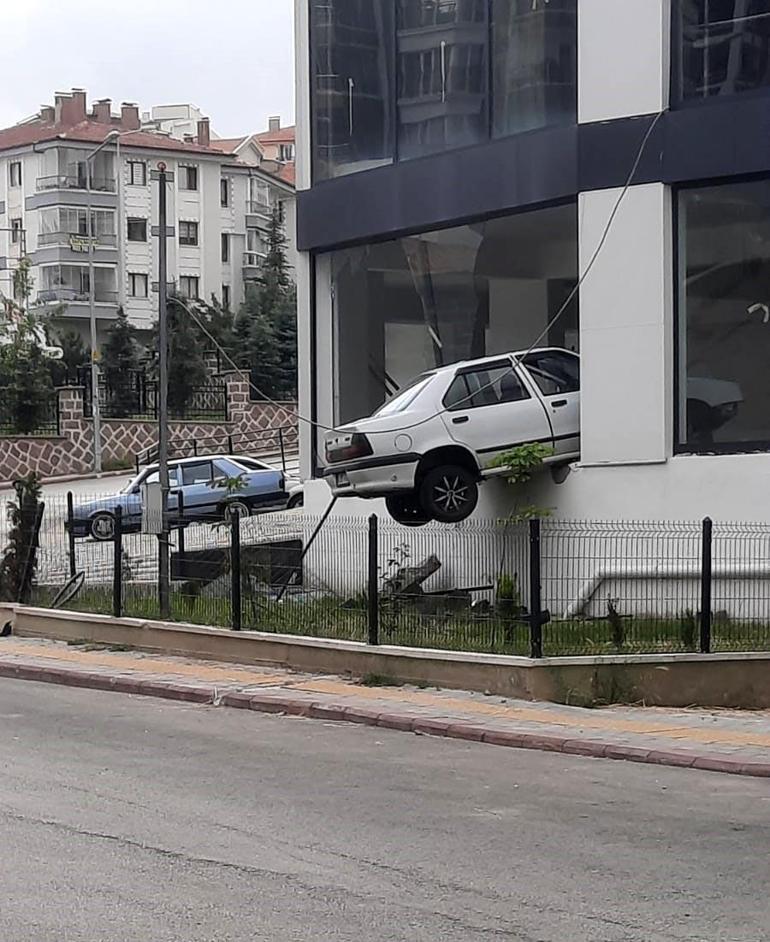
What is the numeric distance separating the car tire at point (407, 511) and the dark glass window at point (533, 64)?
4.99 meters

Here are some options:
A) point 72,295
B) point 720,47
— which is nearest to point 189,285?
point 72,295

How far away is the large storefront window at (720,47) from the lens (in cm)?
1644

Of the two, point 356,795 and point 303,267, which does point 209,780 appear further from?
point 303,267

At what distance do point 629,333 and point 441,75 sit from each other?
500cm

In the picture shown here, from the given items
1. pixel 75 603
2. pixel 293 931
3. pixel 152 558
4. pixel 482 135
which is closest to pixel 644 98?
pixel 482 135

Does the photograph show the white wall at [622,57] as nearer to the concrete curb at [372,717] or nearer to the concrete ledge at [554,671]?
the concrete ledge at [554,671]

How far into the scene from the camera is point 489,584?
15047 mm

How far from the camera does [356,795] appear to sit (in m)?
9.58

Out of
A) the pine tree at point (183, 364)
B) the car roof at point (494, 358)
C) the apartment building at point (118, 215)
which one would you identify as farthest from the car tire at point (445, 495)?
the apartment building at point (118, 215)

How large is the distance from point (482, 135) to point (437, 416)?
416 centimetres

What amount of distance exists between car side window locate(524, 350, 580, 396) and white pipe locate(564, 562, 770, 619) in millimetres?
3436

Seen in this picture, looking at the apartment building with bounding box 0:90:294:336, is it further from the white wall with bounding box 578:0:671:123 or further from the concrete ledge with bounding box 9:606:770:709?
the concrete ledge with bounding box 9:606:770:709

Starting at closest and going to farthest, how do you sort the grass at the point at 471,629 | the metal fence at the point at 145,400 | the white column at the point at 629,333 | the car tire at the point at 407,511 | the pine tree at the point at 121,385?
the grass at the point at 471,629 → the white column at the point at 629,333 → the car tire at the point at 407,511 → the metal fence at the point at 145,400 → the pine tree at the point at 121,385

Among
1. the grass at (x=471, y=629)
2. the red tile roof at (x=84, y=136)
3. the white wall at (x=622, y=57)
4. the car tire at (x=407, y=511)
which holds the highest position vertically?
the red tile roof at (x=84, y=136)
